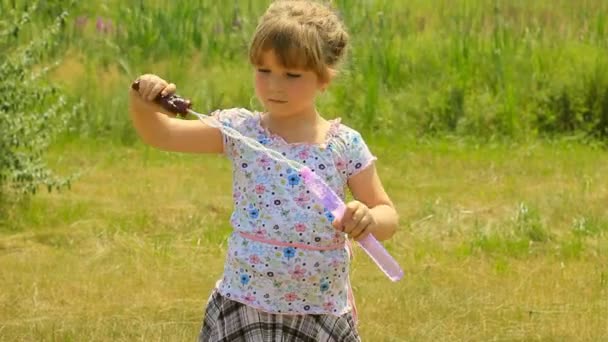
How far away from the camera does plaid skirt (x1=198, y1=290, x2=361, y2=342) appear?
3.31m

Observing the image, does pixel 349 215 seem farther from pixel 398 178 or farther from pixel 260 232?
pixel 398 178

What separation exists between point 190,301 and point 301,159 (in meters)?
2.20

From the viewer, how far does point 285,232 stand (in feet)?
10.7

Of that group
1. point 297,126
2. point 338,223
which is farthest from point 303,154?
point 338,223

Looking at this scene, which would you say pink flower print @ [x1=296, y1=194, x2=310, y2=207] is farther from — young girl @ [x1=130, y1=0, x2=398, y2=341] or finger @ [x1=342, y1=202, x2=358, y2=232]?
finger @ [x1=342, y1=202, x2=358, y2=232]

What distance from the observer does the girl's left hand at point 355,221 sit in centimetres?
306

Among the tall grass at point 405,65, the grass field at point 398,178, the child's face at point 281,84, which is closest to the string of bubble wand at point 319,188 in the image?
the child's face at point 281,84

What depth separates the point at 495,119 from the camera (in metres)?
8.98

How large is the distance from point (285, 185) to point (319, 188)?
0.12m

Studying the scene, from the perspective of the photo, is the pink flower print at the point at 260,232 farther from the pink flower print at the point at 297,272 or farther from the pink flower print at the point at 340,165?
the pink flower print at the point at 340,165

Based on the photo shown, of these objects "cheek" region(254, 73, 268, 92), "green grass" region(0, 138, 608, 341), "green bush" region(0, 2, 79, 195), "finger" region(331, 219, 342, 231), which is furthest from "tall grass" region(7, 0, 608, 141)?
"finger" region(331, 219, 342, 231)

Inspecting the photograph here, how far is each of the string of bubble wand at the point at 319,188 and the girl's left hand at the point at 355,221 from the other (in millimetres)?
18

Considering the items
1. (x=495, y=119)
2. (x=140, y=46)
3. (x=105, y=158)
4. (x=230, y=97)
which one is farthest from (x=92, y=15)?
(x=495, y=119)

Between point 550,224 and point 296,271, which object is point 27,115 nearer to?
point 550,224
